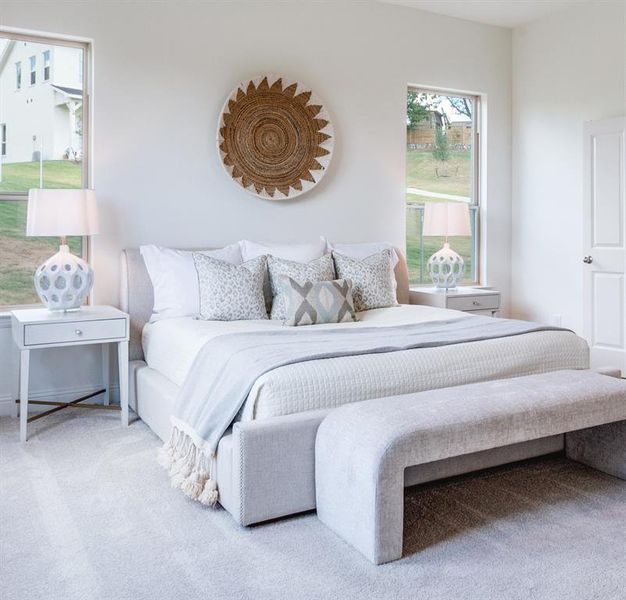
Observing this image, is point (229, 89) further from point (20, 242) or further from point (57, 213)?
point (20, 242)

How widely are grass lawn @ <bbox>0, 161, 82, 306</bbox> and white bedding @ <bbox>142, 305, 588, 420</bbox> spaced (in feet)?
3.02

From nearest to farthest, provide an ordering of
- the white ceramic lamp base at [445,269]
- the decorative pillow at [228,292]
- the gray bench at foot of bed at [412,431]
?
the gray bench at foot of bed at [412,431]
the decorative pillow at [228,292]
the white ceramic lamp base at [445,269]

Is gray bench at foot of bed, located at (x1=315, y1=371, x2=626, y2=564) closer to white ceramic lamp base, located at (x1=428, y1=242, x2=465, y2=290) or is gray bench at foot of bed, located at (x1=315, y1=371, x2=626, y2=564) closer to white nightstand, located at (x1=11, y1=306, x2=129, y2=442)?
white nightstand, located at (x1=11, y1=306, x2=129, y2=442)

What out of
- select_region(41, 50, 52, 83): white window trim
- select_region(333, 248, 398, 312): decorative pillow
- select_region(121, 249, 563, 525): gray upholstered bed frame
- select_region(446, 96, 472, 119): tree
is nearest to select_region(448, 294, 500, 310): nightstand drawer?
select_region(333, 248, 398, 312): decorative pillow

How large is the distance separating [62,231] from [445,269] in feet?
9.03

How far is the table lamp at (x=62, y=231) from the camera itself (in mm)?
3451

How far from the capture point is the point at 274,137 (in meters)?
4.45

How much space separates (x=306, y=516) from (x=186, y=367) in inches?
40.5

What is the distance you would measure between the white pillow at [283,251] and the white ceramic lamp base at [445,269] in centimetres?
113

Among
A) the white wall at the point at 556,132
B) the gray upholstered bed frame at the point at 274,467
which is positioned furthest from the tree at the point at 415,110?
the gray upholstered bed frame at the point at 274,467

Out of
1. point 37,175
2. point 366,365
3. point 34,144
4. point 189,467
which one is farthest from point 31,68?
point 366,365

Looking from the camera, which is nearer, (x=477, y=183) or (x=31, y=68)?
(x=31, y=68)

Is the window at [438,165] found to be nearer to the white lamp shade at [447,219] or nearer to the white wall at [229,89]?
the white wall at [229,89]

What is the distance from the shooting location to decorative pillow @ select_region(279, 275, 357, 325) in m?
3.46
